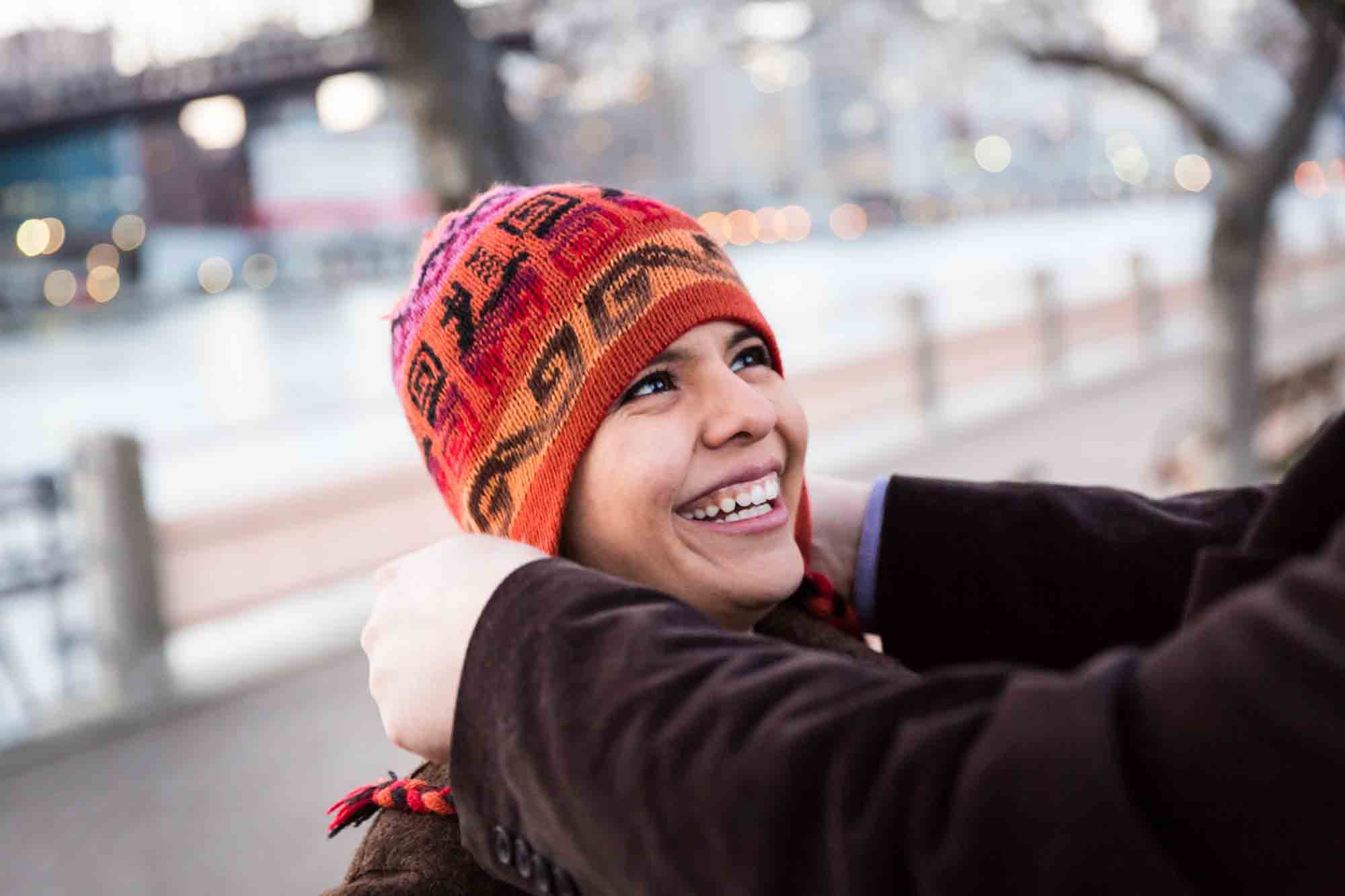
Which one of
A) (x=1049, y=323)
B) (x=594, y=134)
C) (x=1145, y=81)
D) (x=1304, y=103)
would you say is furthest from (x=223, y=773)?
(x=594, y=134)

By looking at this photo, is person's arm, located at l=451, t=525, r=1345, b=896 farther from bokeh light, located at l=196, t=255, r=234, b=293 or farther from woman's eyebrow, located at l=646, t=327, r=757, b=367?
bokeh light, located at l=196, t=255, r=234, b=293

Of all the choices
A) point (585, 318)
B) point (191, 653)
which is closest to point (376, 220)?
point (191, 653)

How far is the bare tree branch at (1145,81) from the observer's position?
20.9ft

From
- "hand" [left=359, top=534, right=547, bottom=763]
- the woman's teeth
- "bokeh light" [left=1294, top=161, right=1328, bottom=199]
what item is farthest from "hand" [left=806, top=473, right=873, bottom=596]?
"bokeh light" [left=1294, top=161, right=1328, bottom=199]

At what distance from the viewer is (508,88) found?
193 inches

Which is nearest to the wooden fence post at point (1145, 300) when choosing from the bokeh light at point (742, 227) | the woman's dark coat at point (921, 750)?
the woman's dark coat at point (921, 750)

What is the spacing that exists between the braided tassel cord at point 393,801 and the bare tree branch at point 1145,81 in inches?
229

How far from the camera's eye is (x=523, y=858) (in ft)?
3.16

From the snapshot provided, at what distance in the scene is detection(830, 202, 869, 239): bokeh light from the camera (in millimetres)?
42844

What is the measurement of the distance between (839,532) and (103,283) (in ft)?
117

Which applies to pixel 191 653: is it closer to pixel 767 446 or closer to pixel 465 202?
pixel 465 202

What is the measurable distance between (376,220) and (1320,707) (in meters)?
41.1

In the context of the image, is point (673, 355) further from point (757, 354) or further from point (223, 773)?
point (223, 773)

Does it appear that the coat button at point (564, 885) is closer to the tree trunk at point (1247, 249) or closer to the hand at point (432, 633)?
the hand at point (432, 633)
